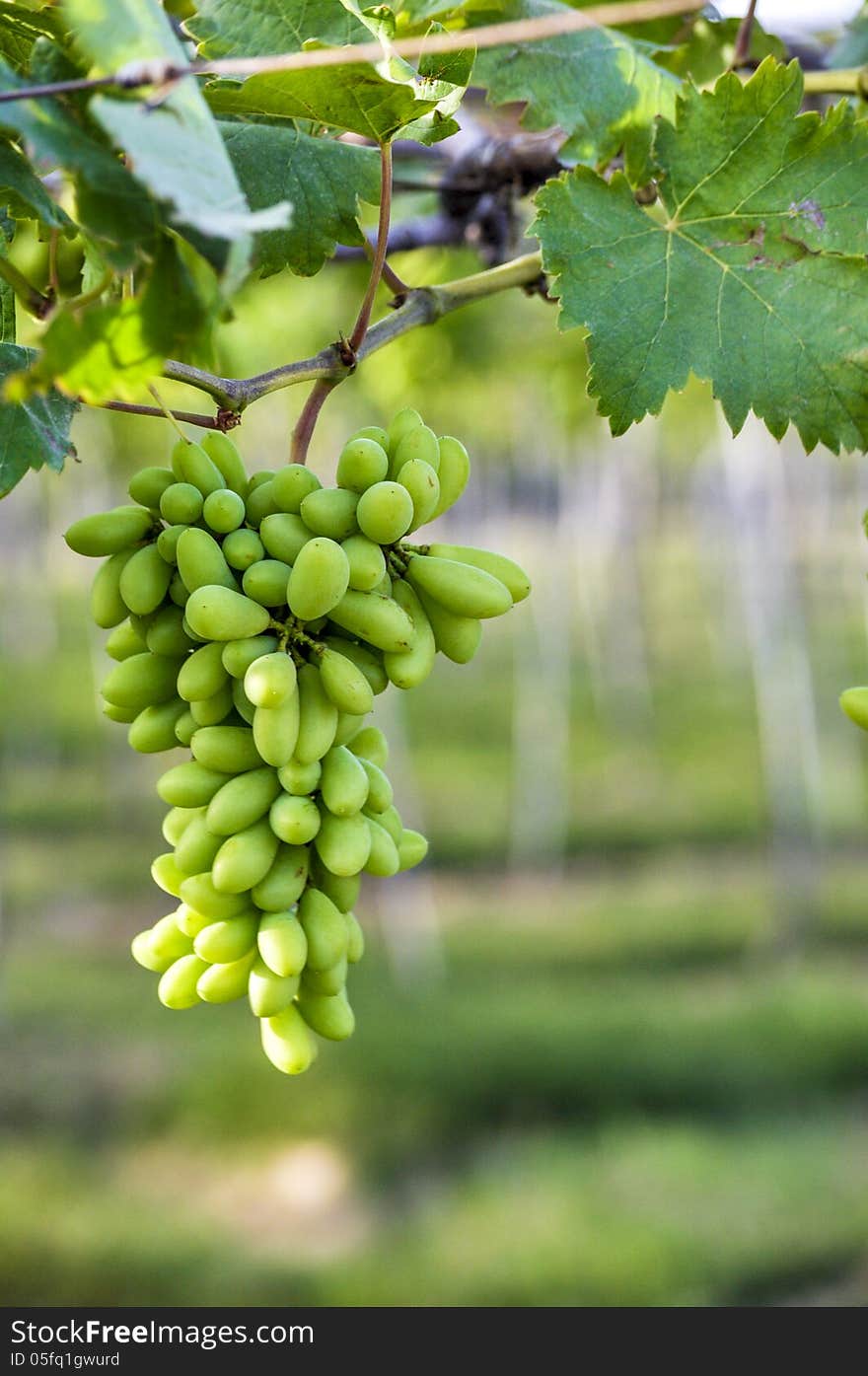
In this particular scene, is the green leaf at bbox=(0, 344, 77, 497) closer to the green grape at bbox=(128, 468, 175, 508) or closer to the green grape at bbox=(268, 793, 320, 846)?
the green grape at bbox=(128, 468, 175, 508)

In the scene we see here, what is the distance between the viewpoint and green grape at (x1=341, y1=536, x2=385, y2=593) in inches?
22.0

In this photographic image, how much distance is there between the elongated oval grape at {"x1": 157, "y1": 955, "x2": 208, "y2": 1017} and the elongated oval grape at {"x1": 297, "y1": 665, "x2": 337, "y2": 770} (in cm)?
13

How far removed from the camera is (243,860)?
0.58 meters

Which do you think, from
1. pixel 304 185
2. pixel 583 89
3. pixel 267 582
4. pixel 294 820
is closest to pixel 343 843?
pixel 294 820

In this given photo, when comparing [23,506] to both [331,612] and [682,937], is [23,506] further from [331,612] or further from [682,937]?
[331,612]

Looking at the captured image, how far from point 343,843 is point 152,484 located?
0.64ft

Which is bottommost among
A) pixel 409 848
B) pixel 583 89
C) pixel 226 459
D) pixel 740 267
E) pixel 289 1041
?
pixel 289 1041

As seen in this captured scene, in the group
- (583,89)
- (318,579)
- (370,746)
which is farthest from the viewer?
(583,89)

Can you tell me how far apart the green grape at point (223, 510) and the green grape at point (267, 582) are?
2cm

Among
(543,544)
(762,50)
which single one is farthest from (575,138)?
(543,544)

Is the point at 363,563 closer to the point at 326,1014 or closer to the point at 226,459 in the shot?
the point at 226,459

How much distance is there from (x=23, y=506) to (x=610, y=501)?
204 inches

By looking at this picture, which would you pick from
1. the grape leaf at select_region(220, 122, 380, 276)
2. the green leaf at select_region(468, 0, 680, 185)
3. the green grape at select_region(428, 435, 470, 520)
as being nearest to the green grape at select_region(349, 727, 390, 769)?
the green grape at select_region(428, 435, 470, 520)

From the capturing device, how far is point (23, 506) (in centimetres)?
1087
